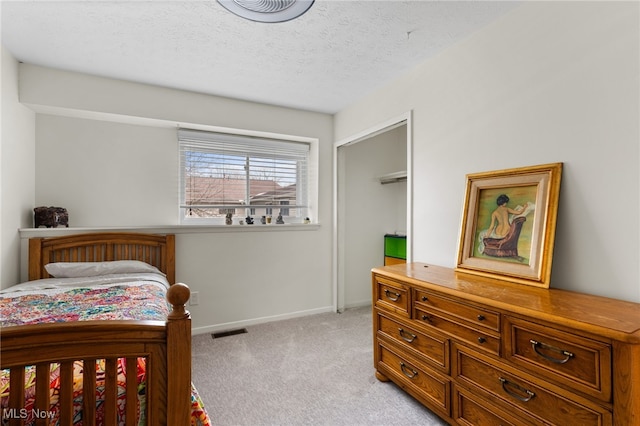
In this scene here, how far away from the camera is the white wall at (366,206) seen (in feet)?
12.6

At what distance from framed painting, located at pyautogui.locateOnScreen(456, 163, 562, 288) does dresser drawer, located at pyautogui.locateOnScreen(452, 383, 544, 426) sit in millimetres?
626

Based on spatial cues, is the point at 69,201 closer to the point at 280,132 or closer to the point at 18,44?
the point at 18,44

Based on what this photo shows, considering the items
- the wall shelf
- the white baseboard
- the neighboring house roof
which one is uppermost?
A: the wall shelf

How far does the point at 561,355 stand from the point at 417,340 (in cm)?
78

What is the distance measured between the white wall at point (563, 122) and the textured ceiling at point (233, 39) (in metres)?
0.24

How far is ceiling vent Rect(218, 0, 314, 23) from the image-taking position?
168 cm

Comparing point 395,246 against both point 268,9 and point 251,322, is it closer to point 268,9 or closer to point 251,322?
point 251,322

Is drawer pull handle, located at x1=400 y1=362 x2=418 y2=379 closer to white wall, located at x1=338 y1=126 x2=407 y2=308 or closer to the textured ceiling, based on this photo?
white wall, located at x1=338 y1=126 x2=407 y2=308

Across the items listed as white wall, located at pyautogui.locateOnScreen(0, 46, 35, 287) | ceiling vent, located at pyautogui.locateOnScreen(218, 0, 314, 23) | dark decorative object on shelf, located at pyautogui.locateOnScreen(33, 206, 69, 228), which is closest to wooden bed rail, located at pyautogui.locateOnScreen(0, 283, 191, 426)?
ceiling vent, located at pyautogui.locateOnScreen(218, 0, 314, 23)

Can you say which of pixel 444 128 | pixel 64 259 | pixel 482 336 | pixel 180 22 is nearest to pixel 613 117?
pixel 444 128

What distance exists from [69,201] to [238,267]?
1637mm

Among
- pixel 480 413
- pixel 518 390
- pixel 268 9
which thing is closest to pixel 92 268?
pixel 268 9

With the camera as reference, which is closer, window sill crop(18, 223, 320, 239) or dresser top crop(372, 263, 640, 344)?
dresser top crop(372, 263, 640, 344)

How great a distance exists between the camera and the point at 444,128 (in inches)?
88.9
